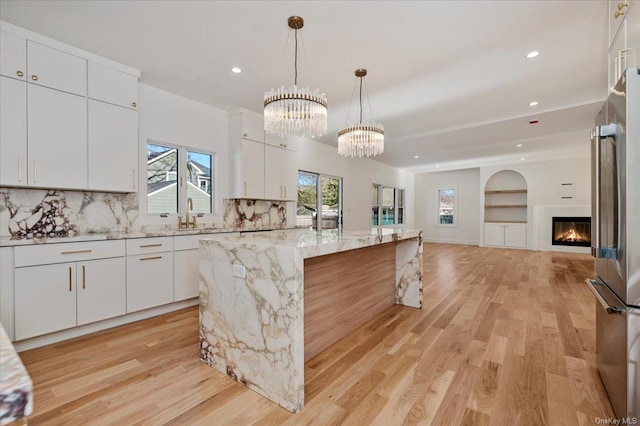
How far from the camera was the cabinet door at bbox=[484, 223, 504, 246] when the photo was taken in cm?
915

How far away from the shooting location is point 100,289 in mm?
2867

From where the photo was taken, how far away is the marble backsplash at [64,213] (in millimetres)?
2812

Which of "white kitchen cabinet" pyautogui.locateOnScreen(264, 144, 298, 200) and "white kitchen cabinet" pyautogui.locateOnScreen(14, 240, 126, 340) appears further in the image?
"white kitchen cabinet" pyautogui.locateOnScreen(264, 144, 298, 200)

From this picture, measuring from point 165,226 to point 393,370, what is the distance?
128 inches

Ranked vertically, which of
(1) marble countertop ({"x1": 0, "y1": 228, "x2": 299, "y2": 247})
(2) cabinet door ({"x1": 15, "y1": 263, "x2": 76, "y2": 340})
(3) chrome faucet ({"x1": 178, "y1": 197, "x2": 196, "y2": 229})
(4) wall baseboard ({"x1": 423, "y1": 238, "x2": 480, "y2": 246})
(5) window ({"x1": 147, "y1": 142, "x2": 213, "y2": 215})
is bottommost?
(4) wall baseboard ({"x1": 423, "y1": 238, "x2": 480, "y2": 246})

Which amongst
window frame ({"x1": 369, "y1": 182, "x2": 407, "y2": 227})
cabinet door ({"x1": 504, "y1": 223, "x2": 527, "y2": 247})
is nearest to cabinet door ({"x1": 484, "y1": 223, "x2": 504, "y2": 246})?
cabinet door ({"x1": 504, "y1": 223, "x2": 527, "y2": 247})

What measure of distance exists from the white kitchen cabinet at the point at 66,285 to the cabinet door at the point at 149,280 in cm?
8

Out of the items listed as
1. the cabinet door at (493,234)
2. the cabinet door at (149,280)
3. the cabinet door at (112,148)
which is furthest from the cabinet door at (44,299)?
the cabinet door at (493,234)

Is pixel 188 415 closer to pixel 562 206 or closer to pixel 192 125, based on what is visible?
pixel 192 125

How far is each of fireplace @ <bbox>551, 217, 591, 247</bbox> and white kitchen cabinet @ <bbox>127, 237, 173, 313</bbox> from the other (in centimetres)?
960

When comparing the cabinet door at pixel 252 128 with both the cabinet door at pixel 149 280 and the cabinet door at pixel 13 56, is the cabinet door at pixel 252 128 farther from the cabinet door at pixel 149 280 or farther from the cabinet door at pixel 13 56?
the cabinet door at pixel 13 56

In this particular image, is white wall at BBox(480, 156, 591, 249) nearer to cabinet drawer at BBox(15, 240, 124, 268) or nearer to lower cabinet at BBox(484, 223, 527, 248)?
lower cabinet at BBox(484, 223, 527, 248)

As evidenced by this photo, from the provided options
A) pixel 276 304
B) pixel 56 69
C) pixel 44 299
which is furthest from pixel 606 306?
pixel 56 69

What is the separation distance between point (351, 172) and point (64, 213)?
571 centimetres
